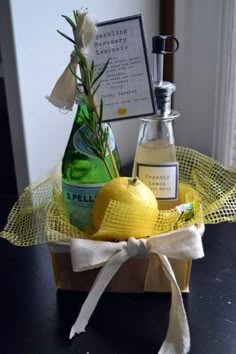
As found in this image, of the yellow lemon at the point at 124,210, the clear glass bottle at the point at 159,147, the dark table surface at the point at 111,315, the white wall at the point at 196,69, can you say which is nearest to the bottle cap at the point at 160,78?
the clear glass bottle at the point at 159,147

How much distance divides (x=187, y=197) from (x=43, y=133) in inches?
11.6

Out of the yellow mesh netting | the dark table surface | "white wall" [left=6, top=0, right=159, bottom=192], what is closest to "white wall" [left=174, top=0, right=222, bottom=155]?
"white wall" [left=6, top=0, right=159, bottom=192]

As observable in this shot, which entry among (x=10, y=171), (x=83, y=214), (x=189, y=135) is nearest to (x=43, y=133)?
(x=10, y=171)

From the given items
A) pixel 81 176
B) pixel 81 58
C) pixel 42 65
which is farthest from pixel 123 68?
pixel 42 65

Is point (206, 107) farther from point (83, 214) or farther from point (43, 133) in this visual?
point (83, 214)

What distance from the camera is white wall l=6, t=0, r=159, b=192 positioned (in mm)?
635

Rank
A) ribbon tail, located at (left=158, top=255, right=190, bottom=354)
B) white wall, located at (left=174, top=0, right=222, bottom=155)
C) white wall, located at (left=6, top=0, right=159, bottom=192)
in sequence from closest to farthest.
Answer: ribbon tail, located at (left=158, top=255, right=190, bottom=354) → white wall, located at (left=6, top=0, right=159, bottom=192) → white wall, located at (left=174, top=0, right=222, bottom=155)

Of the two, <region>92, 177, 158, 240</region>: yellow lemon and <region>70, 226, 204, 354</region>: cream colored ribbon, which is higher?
<region>92, 177, 158, 240</region>: yellow lemon

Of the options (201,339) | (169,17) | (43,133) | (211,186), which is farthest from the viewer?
(169,17)

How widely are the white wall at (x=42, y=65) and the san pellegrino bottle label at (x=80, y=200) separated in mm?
212

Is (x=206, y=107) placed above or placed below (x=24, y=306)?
above

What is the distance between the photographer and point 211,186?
1.86ft

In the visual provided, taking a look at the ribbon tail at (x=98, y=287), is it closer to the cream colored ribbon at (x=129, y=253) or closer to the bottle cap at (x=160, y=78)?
the cream colored ribbon at (x=129, y=253)

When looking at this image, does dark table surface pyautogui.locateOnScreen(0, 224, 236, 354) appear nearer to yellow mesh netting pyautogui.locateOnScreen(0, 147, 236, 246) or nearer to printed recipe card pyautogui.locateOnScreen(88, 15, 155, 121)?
yellow mesh netting pyautogui.locateOnScreen(0, 147, 236, 246)
